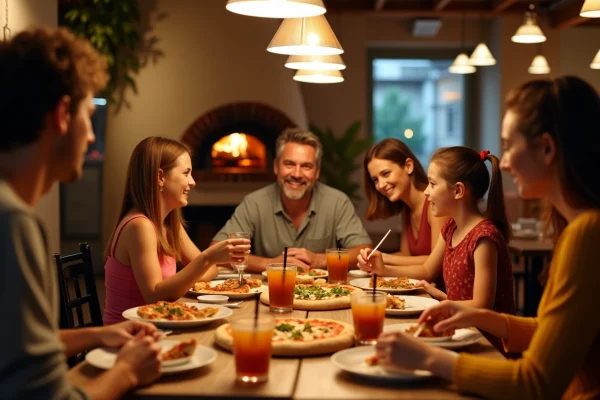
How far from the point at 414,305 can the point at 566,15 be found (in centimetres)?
667

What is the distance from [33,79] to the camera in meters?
1.40

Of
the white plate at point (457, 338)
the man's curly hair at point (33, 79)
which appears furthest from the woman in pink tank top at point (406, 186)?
the man's curly hair at point (33, 79)

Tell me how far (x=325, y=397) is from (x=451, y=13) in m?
7.57

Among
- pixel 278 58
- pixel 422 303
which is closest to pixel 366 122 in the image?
pixel 278 58

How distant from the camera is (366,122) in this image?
9.23 metres

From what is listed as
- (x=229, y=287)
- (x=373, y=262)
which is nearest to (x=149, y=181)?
(x=229, y=287)

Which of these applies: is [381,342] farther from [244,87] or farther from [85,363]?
[244,87]

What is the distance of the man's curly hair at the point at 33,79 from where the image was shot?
1391 millimetres

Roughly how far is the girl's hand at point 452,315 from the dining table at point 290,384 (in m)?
0.11

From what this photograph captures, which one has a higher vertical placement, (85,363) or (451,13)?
(451,13)

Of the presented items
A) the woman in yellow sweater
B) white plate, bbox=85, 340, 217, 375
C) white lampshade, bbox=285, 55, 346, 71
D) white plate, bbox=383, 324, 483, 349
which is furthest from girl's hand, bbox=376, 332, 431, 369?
white lampshade, bbox=285, 55, 346, 71

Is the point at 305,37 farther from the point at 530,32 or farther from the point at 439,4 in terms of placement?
the point at 439,4

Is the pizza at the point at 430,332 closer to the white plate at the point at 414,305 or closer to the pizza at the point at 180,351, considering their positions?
the white plate at the point at 414,305

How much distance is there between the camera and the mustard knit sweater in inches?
61.6
